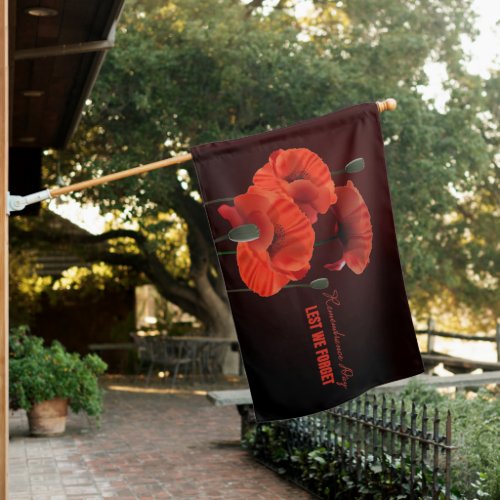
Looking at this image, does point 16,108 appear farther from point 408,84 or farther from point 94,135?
point 408,84

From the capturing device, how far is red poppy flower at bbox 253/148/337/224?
4.59 m

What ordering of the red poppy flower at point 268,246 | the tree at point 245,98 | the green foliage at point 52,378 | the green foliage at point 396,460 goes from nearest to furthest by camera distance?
1. the red poppy flower at point 268,246
2. the green foliage at point 396,460
3. the green foliage at point 52,378
4. the tree at point 245,98

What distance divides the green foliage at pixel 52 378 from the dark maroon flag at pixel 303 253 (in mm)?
6424

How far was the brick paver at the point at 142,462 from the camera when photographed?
805 centimetres

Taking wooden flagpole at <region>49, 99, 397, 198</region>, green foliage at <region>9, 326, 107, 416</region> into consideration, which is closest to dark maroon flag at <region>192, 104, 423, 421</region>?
wooden flagpole at <region>49, 99, 397, 198</region>

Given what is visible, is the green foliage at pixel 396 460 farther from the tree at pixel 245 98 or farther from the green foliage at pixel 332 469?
the tree at pixel 245 98

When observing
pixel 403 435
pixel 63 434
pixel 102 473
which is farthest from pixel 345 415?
pixel 63 434

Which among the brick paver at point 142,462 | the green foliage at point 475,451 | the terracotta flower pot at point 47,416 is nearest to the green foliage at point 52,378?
the terracotta flower pot at point 47,416

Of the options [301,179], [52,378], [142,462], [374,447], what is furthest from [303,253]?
[52,378]

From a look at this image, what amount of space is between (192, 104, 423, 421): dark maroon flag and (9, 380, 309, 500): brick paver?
137 inches

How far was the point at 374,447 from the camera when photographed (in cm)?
700

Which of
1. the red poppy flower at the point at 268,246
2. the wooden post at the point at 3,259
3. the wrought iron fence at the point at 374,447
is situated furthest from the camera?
the wrought iron fence at the point at 374,447

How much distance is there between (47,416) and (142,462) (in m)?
1.92

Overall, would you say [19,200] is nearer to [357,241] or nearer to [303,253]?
[303,253]
